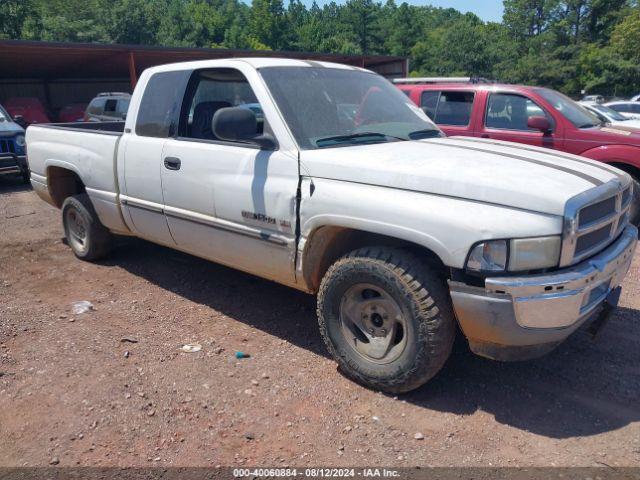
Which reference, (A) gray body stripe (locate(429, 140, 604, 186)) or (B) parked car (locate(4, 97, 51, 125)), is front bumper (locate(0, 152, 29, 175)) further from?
(B) parked car (locate(4, 97, 51, 125))

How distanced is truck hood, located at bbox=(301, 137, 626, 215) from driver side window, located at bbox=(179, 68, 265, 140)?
114 cm

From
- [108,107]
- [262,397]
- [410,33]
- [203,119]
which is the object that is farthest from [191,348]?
[410,33]

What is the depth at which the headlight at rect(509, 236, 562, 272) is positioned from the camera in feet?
8.93

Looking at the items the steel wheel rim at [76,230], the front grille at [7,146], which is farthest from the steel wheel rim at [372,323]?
the front grille at [7,146]

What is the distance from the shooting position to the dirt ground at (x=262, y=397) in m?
2.88

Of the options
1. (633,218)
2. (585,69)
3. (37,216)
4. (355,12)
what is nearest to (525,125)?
(633,218)

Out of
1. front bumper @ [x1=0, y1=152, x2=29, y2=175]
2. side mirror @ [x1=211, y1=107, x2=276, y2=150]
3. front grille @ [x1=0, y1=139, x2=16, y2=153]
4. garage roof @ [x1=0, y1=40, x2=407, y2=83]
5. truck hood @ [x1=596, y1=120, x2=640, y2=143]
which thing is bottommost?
front bumper @ [x1=0, y1=152, x2=29, y2=175]

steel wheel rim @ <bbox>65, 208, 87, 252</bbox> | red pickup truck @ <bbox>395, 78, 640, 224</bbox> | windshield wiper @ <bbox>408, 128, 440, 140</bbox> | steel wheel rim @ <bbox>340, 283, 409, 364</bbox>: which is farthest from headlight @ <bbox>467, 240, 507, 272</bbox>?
red pickup truck @ <bbox>395, 78, 640, 224</bbox>

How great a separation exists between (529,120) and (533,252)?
5055 millimetres

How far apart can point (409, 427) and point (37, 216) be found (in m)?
7.16

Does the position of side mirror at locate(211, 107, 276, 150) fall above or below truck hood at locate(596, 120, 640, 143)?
above

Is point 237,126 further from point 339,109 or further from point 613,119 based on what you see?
point 613,119

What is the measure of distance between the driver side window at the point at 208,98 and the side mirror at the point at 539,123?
4.27 m

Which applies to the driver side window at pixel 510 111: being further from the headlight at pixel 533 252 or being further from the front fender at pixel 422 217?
the headlight at pixel 533 252
